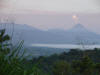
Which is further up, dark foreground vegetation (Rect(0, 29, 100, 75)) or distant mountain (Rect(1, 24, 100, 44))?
distant mountain (Rect(1, 24, 100, 44))

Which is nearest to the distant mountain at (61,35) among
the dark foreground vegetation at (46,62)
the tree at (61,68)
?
the dark foreground vegetation at (46,62)

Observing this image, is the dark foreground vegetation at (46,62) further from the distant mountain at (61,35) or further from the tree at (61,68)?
the distant mountain at (61,35)

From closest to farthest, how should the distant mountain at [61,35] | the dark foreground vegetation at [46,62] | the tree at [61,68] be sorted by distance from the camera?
the dark foreground vegetation at [46,62], the tree at [61,68], the distant mountain at [61,35]

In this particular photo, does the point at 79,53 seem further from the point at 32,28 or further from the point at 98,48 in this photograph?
the point at 32,28

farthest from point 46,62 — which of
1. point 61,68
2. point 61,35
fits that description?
point 61,35

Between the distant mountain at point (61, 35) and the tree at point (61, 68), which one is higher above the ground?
the distant mountain at point (61, 35)

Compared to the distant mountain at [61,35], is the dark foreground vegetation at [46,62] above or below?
below

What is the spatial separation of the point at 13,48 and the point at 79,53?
2166mm

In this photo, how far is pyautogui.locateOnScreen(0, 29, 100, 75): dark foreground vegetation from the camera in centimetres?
201

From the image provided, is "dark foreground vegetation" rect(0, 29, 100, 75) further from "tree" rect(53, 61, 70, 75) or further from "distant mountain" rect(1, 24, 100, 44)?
"distant mountain" rect(1, 24, 100, 44)

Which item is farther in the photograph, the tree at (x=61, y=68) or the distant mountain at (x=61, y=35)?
the distant mountain at (x=61, y=35)

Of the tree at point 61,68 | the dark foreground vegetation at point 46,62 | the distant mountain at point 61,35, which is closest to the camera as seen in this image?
the dark foreground vegetation at point 46,62

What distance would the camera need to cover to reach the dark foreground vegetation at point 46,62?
2.01 meters

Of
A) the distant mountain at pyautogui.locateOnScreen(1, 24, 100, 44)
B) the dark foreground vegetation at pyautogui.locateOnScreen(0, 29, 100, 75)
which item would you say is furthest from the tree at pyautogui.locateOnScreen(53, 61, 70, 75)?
the distant mountain at pyautogui.locateOnScreen(1, 24, 100, 44)
